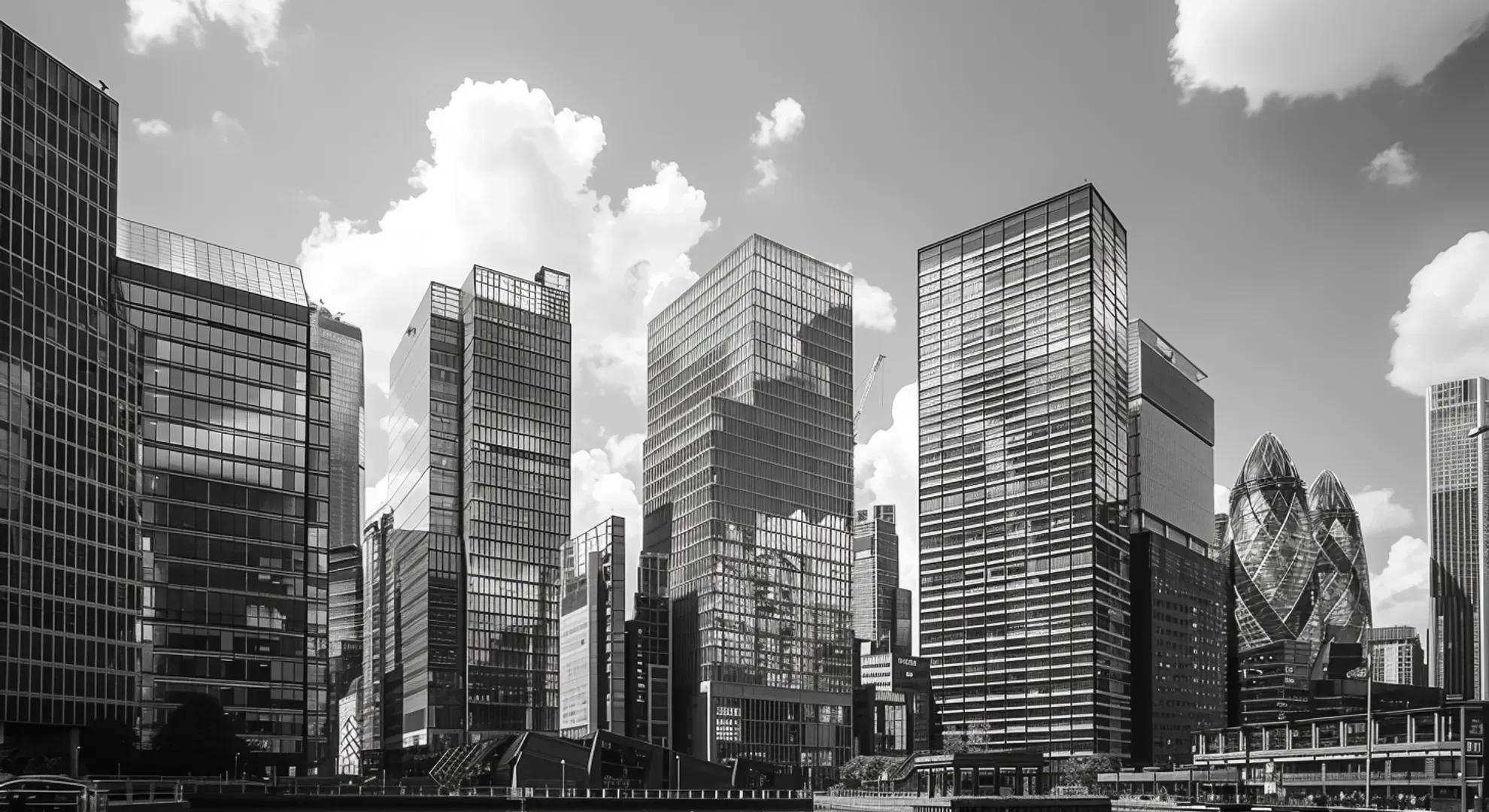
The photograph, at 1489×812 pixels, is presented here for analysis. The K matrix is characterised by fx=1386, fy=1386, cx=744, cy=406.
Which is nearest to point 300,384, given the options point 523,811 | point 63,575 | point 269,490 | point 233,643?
point 269,490

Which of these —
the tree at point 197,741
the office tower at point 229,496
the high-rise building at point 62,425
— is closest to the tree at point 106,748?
the high-rise building at point 62,425

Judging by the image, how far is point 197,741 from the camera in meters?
144

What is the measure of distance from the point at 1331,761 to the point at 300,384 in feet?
444

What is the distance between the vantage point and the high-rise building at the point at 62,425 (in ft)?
419

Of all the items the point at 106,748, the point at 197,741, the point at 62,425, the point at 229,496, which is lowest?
the point at 197,741

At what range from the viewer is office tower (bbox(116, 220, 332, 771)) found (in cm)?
15575

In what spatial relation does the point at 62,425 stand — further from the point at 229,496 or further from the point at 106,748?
the point at 106,748

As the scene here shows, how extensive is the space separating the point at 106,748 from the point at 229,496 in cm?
3558

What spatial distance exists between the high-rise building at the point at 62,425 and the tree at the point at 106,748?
1426mm

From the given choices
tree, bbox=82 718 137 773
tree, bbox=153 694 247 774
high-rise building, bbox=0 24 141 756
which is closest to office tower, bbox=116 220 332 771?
high-rise building, bbox=0 24 141 756

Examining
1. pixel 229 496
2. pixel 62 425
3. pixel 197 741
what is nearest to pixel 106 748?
pixel 197 741

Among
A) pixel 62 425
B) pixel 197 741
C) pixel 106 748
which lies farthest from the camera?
pixel 197 741

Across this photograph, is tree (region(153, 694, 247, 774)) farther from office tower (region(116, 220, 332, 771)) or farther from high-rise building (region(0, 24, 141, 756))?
office tower (region(116, 220, 332, 771))

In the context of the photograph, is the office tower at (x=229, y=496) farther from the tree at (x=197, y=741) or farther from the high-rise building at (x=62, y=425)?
the tree at (x=197, y=741)
